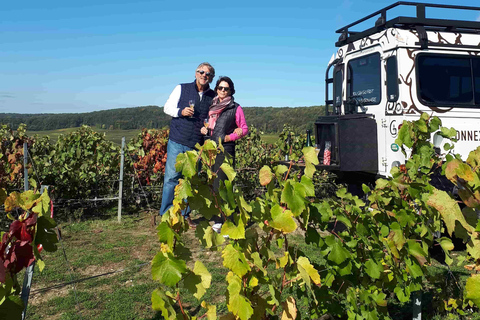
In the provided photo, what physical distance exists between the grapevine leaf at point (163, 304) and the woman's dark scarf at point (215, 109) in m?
3.50

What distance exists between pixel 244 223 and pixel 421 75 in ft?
14.9

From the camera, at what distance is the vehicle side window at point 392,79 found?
5156mm

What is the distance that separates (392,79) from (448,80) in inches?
30.0

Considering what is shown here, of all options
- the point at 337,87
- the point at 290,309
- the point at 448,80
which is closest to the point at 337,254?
the point at 290,309

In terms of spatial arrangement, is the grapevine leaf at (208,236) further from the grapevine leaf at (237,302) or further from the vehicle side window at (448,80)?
the vehicle side window at (448,80)

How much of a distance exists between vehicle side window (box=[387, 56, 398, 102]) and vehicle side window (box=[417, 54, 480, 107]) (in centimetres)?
28

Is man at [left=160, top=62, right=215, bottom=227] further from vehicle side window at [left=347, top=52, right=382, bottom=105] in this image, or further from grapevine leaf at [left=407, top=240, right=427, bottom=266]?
grapevine leaf at [left=407, top=240, right=427, bottom=266]

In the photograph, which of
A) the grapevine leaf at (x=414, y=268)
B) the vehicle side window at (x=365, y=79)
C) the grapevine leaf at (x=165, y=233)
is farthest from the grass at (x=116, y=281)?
the vehicle side window at (x=365, y=79)

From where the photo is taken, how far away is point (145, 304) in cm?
347

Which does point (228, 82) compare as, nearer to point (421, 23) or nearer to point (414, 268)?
point (421, 23)

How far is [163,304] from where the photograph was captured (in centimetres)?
151

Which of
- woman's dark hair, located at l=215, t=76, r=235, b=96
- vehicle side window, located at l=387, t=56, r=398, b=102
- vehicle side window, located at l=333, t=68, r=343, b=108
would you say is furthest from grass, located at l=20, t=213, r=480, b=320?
vehicle side window, located at l=333, t=68, r=343, b=108

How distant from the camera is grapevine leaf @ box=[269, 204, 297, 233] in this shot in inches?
59.3

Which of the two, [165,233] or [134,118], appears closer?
[165,233]
